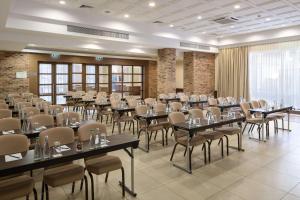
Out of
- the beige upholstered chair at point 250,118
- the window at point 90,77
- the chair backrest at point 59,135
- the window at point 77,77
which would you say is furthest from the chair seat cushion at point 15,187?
the window at point 90,77

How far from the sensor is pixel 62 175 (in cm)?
268

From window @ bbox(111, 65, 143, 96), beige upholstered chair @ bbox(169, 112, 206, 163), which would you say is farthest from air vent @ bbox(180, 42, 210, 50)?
beige upholstered chair @ bbox(169, 112, 206, 163)

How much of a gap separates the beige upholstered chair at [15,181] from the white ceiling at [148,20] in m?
2.59

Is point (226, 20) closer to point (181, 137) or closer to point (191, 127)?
point (181, 137)

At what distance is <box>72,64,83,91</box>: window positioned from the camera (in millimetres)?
12977

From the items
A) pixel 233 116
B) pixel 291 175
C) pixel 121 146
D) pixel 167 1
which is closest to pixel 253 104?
pixel 233 116

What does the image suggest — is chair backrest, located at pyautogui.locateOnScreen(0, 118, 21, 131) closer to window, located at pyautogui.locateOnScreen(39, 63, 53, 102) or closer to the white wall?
window, located at pyautogui.locateOnScreen(39, 63, 53, 102)

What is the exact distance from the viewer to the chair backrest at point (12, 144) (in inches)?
108

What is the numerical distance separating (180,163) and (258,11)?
18.2 feet

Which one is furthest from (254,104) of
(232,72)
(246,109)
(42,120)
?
(42,120)

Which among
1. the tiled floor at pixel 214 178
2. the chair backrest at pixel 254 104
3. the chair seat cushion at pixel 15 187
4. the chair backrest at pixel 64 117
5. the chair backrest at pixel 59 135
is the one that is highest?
the chair backrest at pixel 254 104

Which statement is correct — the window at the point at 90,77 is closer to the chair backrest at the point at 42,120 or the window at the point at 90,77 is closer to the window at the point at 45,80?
the window at the point at 45,80

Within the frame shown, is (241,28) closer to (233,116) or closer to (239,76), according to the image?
(239,76)

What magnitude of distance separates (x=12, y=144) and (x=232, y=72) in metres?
10.6
